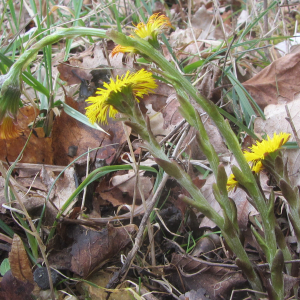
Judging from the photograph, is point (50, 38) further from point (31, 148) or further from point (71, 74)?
point (71, 74)

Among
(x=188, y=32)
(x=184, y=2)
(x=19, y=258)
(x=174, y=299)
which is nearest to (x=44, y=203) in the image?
(x=19, y=258)

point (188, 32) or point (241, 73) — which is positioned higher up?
point (188, 32)

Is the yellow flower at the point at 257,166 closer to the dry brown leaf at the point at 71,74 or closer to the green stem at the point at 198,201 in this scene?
the green stem at the point at 198,201

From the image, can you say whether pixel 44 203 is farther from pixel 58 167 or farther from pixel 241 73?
pixel 241 73

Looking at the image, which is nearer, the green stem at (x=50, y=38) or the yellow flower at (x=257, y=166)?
the green stem at (x=50, y=38)

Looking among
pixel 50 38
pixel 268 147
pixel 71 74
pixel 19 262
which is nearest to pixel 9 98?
pixel 50 38

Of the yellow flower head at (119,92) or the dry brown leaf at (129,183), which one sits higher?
the yellow flower head at (119,92)

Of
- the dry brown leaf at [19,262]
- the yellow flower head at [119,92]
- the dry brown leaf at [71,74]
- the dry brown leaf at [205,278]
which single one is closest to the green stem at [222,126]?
the yellow flower head at [119,92]
